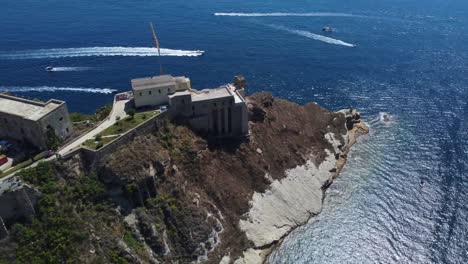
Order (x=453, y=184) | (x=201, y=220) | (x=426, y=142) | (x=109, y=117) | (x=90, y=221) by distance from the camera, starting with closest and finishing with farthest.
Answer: (x=90, y=221)
(x=201, y=220)
(x=109, y=117)
(x=453, y=184)
(x=426, y=142)

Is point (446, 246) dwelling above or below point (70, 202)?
below

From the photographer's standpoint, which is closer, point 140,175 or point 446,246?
point 140,175

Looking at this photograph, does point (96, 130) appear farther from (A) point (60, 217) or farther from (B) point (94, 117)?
(A) point (60, 217)

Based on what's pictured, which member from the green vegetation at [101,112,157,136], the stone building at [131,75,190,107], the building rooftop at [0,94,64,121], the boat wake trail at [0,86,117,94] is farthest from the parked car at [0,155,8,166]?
the boat wake trail at [0,86,117,94]

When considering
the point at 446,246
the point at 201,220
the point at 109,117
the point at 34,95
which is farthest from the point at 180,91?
the point at 446,246

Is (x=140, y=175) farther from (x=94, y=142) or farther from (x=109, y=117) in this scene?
(x=109, y=117)

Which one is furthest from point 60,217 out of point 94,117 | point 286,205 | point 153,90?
point 286,205

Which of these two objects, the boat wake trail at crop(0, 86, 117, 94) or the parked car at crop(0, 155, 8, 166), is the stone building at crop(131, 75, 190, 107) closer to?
the parked car at crop(0, 155, 8, 166)
